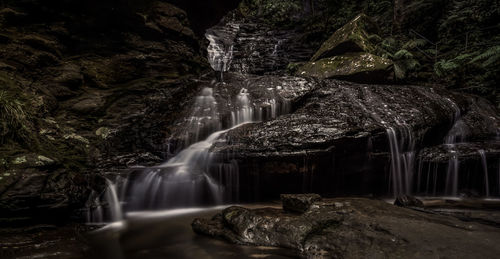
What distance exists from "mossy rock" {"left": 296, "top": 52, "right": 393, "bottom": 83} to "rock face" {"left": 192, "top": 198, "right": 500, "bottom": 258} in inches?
219

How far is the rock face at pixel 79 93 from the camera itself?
147 inches

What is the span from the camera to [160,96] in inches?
284

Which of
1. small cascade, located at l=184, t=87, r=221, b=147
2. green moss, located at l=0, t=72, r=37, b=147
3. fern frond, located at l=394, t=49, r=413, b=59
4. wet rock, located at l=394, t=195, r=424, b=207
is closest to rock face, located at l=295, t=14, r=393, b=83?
fern frond, located at l=394, t=49, r=413, b=59

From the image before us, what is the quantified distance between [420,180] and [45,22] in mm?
10144

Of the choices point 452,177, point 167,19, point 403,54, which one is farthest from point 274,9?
point 452,177

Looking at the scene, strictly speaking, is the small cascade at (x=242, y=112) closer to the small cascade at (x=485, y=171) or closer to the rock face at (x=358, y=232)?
the rock face at (x=358, y=232)

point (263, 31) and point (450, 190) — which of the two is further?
point (263, 31)

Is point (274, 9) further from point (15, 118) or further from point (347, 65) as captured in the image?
point (15, 118)

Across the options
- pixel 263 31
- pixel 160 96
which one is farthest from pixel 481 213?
pixel 263 31

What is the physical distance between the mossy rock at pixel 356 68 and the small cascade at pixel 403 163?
2.87m

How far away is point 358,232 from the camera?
2.79m

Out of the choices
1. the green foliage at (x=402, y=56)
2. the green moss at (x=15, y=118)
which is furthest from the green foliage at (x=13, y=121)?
the green foliage at (x=402, y=56)

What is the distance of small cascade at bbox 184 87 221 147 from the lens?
6289mm

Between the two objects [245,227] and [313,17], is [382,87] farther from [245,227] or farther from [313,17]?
[313,17]
